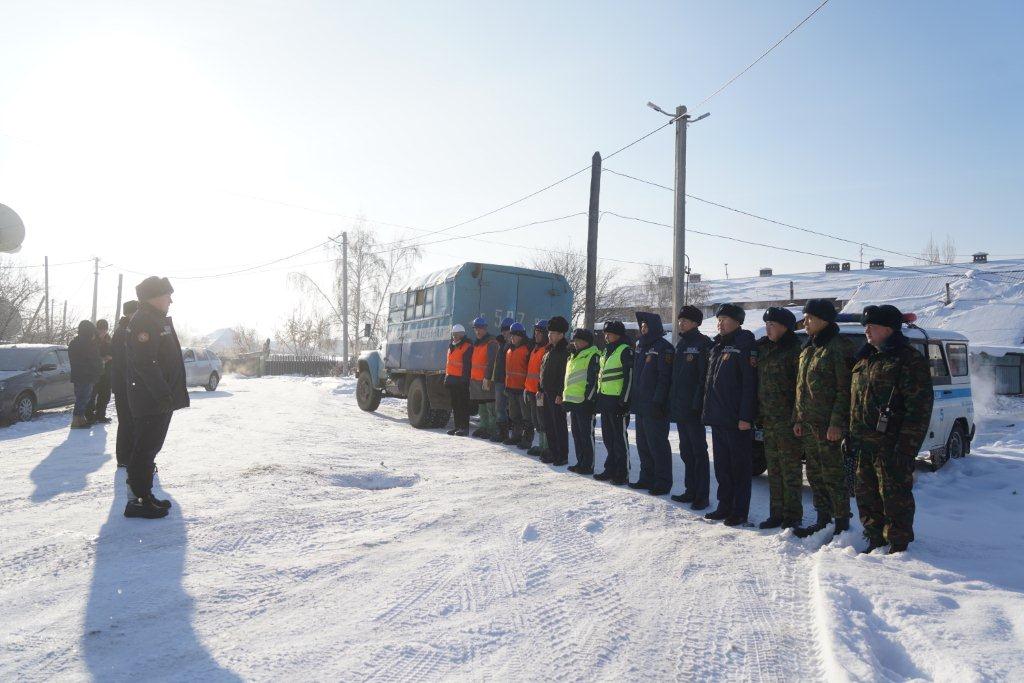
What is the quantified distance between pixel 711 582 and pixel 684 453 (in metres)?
2.44

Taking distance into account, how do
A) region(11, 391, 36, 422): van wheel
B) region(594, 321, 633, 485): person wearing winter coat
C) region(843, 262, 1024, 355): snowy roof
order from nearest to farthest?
1. region(594, 321, 633, 485): person wearing winter coat
2. region(11, 391, 36, 422): van wheel
3. region(843, 262, 1024, 355): snowy roof

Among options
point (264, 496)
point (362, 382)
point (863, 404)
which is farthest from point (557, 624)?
point (362, 382)

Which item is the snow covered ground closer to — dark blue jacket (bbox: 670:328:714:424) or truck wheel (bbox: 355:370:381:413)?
dark blue jacket (bbox: 670:328:714:424)

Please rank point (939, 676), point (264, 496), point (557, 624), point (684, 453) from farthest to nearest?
point (684, 453)
point (264, 496)
point (557, 624)
point (939, 676)

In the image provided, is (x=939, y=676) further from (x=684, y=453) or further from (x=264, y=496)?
(x=264, y=496)

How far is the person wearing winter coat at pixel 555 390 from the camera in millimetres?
8438

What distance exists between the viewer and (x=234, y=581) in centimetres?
384

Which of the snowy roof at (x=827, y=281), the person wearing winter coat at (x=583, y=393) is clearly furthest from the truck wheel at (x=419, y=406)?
the snowy roof at (x=827, y=281)

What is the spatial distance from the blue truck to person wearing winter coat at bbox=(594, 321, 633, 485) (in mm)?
4275

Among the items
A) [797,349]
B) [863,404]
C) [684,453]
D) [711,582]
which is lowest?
[711,582]

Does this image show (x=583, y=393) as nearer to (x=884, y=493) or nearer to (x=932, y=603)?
(x=884, y=493)

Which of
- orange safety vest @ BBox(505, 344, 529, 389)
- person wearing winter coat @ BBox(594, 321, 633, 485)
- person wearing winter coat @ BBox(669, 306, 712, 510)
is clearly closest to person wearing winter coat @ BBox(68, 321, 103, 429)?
orange safety vest @ BBox(505, 344, 529, 389)

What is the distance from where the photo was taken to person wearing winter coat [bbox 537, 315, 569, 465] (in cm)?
844

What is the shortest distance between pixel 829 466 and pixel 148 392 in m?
5.43
